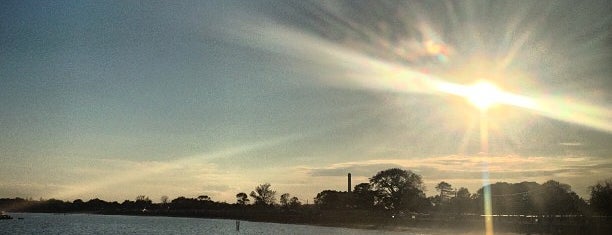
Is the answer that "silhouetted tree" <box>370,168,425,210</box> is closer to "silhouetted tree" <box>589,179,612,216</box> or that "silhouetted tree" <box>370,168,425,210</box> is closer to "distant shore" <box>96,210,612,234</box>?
"distant shore" <box>96,210,612,234</box>

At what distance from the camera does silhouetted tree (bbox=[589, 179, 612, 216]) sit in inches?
3777

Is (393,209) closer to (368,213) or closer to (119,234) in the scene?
(368,213)

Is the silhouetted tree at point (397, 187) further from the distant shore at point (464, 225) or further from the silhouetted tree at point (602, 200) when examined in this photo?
the silhouetted tree at point (602, 200)

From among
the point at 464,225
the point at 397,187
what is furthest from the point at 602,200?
the point at 397,187

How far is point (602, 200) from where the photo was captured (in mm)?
97875

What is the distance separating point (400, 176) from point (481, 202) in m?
39.8

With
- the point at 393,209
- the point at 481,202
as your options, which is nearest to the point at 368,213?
the point at 393,209

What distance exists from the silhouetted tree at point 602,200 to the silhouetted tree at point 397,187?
276ft

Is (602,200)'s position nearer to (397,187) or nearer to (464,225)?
(464,225)

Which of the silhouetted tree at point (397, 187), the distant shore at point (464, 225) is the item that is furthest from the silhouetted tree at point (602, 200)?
the silhouetted tree at point (397, 187)

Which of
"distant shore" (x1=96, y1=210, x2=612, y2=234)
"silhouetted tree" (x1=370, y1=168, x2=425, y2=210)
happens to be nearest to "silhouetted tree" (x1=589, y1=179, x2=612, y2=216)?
"distant shore" (x1=96, y1=210, x2=612, y2=234)

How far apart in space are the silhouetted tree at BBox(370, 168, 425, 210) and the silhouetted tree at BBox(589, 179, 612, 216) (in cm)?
8404

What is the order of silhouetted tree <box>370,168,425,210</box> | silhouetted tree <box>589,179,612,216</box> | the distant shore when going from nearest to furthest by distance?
the distant shore < silhouetted tree <box>589,179,612,216</box> < silhouetted tree <box>370,168,425,210</box>

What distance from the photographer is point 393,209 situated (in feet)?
616
